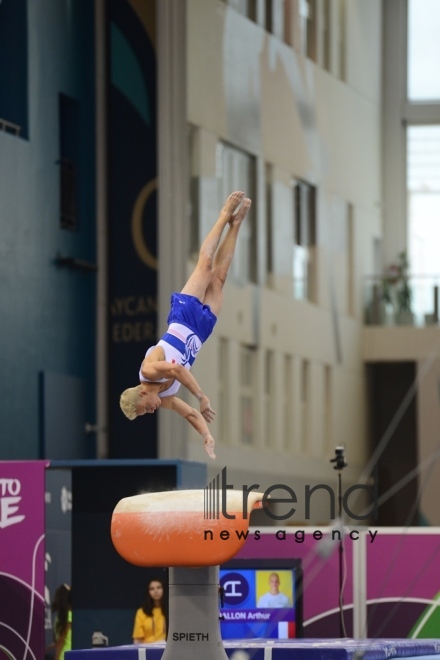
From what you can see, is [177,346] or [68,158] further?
[68,158]

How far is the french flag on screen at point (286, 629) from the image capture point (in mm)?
7656

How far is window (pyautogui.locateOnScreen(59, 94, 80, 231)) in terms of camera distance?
13320mm

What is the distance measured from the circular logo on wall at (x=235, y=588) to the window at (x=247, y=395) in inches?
253

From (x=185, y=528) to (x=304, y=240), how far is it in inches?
419

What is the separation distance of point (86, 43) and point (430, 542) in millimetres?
7681

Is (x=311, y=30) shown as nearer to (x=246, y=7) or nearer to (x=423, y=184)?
(x=246, y=7)

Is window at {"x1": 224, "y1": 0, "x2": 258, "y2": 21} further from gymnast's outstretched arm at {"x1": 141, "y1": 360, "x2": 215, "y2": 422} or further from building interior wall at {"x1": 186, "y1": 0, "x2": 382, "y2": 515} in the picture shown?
gymnast's outstretched arm at {"x1": 141, "y1": 360, "x2": 215, "y2": 422}

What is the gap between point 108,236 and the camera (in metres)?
14.0

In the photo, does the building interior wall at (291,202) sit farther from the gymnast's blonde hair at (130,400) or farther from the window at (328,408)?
the gymnast's blonde hair at (130,400)

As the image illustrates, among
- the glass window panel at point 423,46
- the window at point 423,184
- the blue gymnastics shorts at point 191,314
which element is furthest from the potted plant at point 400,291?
the blue gymnastics shorts at point 191,314

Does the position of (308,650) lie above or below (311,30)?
below

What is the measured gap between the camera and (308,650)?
19.7 ft

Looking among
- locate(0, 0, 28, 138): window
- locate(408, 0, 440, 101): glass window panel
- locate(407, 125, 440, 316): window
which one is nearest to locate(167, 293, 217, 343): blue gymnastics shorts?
locate(0, 0, 28, 138): window

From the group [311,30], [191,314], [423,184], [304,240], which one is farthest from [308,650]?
[423,184]
